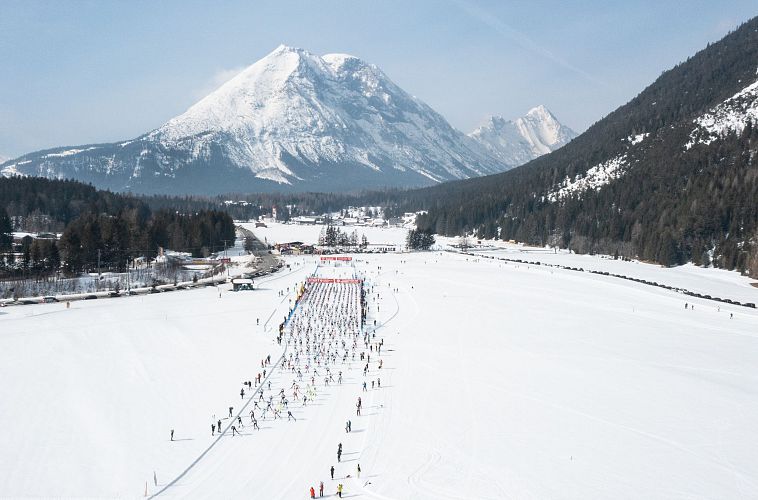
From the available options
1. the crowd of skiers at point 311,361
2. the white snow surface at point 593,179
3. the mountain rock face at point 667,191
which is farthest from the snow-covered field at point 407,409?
the white snow surface at point 593,179

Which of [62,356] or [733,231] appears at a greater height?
[733,231]

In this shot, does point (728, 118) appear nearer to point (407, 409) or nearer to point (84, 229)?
point (84, 229)

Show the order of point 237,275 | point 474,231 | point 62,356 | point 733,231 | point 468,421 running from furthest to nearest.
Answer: point 474,231 → point 733,231 → point 237,275 → point 62,356 → point 468,421

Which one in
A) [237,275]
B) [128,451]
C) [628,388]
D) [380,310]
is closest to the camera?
[128,451]

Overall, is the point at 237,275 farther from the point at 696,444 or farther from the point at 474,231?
the point at 474,231

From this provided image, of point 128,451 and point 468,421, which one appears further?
point 468,421

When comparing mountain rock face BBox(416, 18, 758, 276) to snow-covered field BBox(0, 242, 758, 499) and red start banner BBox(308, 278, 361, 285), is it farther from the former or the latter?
red start banner BBox(308, 278, 361, 285)

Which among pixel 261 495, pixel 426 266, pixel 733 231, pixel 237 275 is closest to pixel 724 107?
pixel 733 231

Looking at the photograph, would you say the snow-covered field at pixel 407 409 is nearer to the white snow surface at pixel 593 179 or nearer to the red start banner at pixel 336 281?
the red start banner at pixel 336 281
